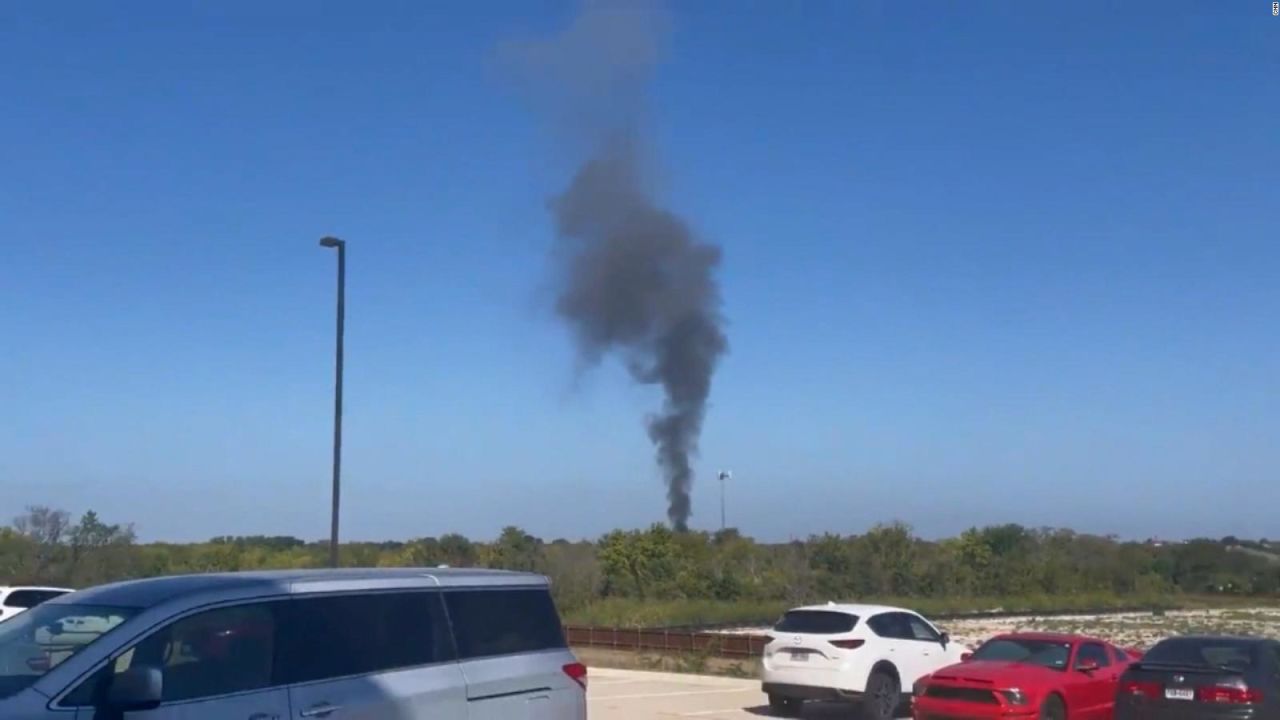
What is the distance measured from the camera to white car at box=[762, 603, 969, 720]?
18.6 metres

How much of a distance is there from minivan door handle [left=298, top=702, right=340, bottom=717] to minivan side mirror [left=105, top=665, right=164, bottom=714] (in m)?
1.09

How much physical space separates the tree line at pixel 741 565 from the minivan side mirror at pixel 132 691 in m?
28.9

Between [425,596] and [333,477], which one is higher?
[333,477]

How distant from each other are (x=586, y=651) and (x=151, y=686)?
21800mm

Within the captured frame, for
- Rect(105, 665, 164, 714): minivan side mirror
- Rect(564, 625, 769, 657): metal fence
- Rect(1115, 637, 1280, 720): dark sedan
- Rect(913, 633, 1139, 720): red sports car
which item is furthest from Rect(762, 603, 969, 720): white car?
Rect(105, 665, 164, 714): minivan side mirror

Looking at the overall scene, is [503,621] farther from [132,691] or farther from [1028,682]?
[1028,682]

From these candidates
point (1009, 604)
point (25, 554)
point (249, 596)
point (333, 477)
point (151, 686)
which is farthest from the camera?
point (1009, 604)

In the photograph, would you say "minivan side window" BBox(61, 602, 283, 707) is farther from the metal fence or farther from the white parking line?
the metal fence

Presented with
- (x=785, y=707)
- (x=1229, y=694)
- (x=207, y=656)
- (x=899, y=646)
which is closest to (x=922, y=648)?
(x=899, y=646)

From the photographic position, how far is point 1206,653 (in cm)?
1509

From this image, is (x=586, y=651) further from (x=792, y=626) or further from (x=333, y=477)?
(x=792, y=626)

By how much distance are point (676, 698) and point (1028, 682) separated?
708 centimetres

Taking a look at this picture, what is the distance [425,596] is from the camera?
970 cm

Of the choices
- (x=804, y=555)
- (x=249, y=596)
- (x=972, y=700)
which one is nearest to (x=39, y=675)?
(x=249, y=596)
